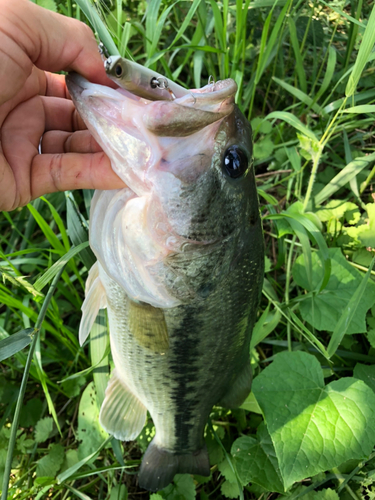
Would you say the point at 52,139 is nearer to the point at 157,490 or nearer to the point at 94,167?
→ the point at 94,167

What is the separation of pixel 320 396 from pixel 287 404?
165 millimetres

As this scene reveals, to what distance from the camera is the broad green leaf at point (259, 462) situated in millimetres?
1903

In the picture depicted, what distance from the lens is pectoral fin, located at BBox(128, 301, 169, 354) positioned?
5.35 feet

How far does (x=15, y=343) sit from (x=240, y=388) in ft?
3.88

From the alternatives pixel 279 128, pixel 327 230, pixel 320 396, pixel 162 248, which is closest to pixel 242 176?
pixel 162 248

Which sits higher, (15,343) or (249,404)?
(15,343)

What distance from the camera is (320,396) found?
5.66ft

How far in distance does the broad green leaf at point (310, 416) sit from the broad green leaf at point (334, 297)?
40 cm

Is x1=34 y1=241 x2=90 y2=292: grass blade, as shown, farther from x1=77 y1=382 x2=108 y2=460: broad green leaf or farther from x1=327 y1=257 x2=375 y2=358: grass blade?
x1=327 y1=257 x2=375 y2=358: grass blade

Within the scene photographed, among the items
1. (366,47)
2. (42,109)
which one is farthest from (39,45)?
(366,47)

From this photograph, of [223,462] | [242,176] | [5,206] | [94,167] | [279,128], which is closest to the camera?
[242,176]

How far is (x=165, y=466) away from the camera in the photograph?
2.09 m


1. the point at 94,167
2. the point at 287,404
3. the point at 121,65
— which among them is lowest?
the point at 287,404

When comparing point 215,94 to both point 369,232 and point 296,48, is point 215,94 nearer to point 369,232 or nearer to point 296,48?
point 369,232
